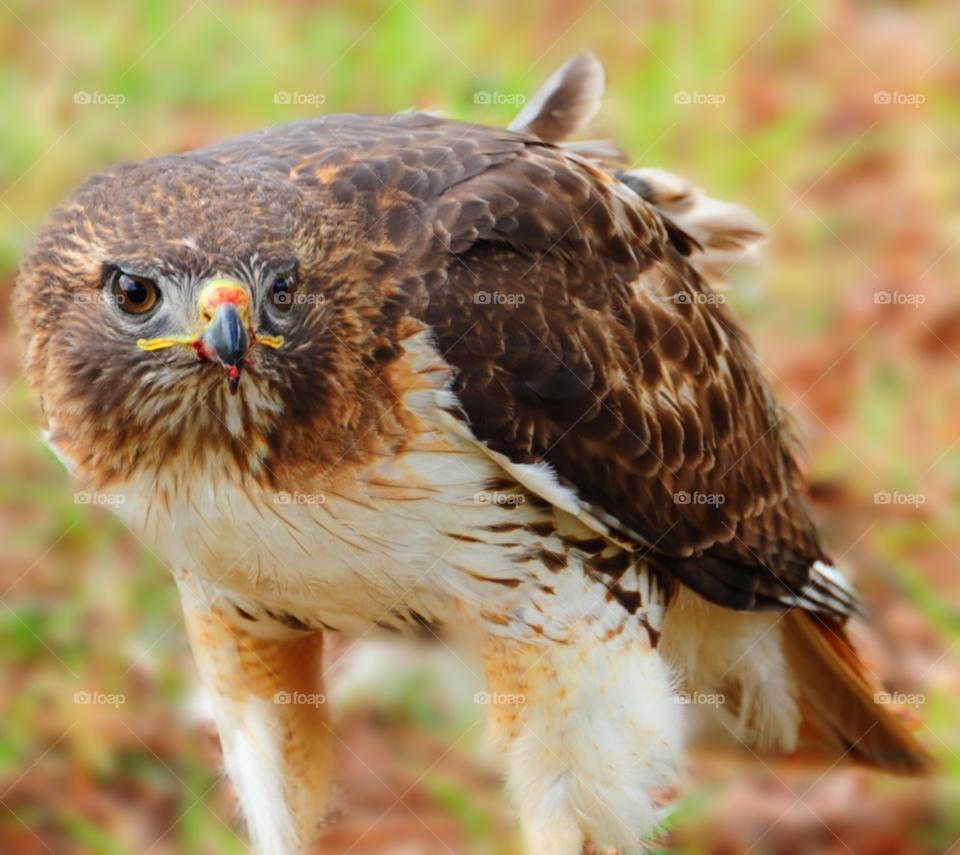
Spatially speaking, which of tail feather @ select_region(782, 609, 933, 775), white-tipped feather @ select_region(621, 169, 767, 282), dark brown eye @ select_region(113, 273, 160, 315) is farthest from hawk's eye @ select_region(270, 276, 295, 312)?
tail feather @ select_region(782, 609, 933, 775)

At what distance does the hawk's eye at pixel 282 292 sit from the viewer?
289cm

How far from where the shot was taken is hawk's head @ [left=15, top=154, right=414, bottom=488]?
2.80 metres

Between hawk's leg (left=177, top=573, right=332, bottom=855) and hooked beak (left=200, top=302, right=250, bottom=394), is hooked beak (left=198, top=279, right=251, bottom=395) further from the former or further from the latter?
hawk's leg (left=177, top=573, right=332, bottom=855)

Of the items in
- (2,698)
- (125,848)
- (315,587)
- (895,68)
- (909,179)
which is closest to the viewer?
(315,587)

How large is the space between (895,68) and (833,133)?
0.84 metres

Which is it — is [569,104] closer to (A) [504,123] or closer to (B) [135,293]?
(A) [504,123]

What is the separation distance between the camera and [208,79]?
6711 millimetres

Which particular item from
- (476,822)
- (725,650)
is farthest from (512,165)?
(476,822)

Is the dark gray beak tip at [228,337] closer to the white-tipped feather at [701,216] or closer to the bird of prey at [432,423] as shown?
the bird of prey at [432,423]

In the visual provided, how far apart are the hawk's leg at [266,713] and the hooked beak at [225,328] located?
1.07 metres

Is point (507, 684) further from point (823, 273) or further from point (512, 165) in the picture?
point (823, 273)

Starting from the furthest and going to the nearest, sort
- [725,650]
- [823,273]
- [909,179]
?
[909,179] → [823,273] → [725,650]

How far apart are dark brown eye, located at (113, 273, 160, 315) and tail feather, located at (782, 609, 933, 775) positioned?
7.97 ft

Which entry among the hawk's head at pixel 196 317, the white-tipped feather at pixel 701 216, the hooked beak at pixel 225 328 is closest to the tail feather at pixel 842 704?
the white-tipped feather at pixel 701 216
